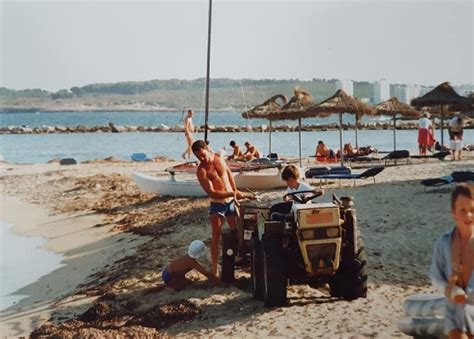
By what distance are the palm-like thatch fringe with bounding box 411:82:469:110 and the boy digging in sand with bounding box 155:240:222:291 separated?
1691 centimetres

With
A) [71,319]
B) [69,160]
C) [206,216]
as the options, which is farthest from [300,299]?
[69,160]

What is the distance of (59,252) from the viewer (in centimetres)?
1220

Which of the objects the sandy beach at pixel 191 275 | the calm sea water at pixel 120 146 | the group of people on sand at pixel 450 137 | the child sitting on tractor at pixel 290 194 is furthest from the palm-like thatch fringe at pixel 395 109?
the child sitting on tractor at pixel 290 194

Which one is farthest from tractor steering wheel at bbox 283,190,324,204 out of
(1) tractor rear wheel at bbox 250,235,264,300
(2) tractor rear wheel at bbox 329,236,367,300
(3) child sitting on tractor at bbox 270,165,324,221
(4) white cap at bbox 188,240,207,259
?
(4) white cap at bbox 188,240,207,259

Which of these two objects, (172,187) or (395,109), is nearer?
(172,187)

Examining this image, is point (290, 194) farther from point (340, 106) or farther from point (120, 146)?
point (120, 146)

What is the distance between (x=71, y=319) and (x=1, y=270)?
409cm

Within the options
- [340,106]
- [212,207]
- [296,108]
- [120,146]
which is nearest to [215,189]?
[212,207]

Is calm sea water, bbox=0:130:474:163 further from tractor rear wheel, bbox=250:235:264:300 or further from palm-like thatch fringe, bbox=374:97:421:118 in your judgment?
Answer: tractor rear wheel, bbox=250:235:264:300

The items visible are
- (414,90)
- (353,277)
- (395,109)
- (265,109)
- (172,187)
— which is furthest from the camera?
(414,90)

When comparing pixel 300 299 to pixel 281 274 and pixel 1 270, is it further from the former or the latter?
pixel 1 270

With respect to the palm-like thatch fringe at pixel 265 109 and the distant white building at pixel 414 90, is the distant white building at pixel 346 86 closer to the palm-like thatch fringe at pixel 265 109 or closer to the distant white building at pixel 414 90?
the palm-like thatch fringe at pixel 265 109

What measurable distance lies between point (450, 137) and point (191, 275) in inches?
696

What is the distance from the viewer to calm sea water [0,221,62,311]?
9508 millimetres
